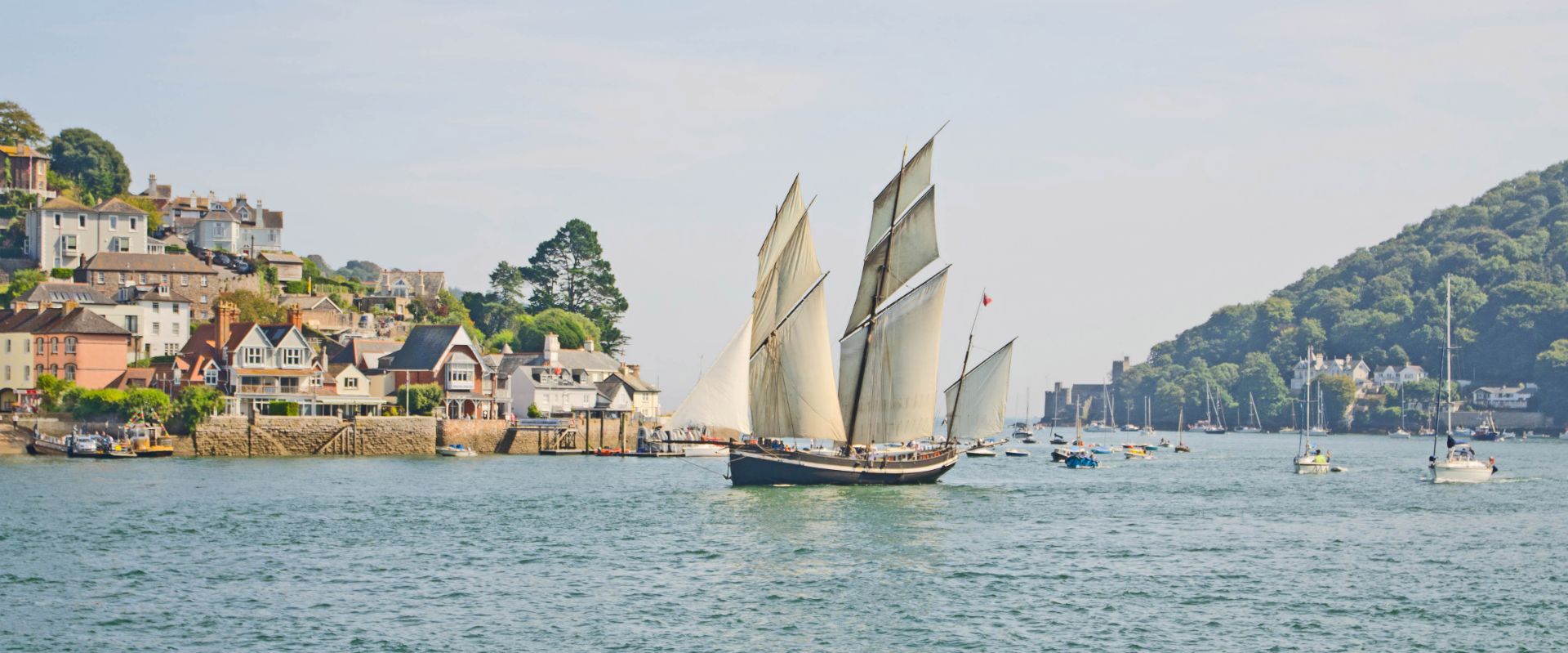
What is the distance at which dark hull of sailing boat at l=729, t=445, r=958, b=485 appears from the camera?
78.6 m

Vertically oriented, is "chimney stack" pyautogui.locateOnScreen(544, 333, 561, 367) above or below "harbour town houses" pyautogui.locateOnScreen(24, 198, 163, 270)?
below

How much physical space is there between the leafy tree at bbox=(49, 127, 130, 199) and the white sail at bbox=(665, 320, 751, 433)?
10848cm

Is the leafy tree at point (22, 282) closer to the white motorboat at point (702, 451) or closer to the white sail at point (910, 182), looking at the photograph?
the white motorboat at point (702, 451)

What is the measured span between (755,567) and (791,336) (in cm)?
3051

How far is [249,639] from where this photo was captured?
119 feet

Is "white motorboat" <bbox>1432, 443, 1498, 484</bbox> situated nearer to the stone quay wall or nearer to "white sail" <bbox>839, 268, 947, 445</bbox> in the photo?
"white sail" <bbox>839, 268, 947, 445</bbox>

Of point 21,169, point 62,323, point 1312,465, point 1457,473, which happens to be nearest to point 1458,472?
point 1457,473

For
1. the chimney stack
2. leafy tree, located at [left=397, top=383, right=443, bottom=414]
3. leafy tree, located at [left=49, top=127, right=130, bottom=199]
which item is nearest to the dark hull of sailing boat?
leafy tree, located at [left=397, top=383, right=443, bottom=414]

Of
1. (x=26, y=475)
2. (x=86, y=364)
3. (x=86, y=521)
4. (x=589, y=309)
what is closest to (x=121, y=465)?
(x=26, y=475)

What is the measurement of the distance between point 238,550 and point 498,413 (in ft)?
263

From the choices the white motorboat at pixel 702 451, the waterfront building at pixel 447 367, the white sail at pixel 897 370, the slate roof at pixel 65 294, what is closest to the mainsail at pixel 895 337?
the white sail at pixel 897 370

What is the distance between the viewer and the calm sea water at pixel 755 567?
37656mm

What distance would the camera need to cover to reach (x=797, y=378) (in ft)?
261

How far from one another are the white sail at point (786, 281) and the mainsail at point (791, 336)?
41 millimetres
